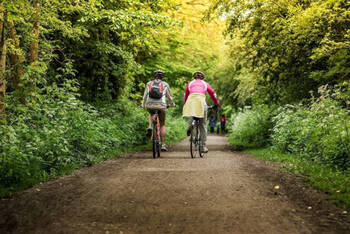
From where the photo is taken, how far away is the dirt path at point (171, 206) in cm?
353

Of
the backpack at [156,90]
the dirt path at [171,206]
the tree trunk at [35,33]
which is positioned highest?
the tree trunk at [35,33]

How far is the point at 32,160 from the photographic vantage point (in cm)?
605

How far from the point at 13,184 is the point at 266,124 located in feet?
35.7

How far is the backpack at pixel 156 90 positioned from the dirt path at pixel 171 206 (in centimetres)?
→ 341

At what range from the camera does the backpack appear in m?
9.51

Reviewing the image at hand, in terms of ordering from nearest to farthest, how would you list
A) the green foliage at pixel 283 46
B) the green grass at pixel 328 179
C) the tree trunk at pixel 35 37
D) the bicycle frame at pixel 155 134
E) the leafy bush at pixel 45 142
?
1. the green grass at pixel 328 179
2. the leafy bush at pixel 45 142
3. the tree trunk at pixel 35 37
4. the green foliage at pixel 283 46
5. the bicycle frame at pixel 155 134

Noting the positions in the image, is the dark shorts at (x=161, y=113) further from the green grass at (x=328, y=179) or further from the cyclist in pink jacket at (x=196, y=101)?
the green grass at (x=328, y=179)

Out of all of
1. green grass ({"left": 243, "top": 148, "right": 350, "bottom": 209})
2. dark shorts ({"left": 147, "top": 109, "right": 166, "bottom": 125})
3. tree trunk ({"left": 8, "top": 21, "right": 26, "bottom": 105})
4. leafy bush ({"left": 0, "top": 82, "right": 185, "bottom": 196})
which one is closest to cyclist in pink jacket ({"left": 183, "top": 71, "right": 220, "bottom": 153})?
dark shorts ({"left": 147, "top": 109, "right": 166, "bottom": 125})

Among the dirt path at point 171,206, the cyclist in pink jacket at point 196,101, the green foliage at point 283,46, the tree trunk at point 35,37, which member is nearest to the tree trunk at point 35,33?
the tree trunk at point 35,37

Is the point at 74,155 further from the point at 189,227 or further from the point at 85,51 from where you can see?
the point at 85,51

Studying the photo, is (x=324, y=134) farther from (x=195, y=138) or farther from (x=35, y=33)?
(x=35, y=33)

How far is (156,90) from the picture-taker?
31.2 feet

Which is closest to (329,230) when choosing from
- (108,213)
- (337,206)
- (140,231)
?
(337,206)

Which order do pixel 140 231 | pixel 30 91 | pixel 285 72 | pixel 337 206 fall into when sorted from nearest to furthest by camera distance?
pixel 140 231 → pixel 337 206 → pixel 30 91 → pixel 285 72
